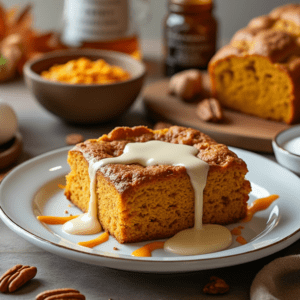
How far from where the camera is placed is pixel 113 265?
1126mm

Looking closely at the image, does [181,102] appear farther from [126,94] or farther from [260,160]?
[260,160]

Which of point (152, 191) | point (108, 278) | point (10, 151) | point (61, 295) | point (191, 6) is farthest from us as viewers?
point (191, 6)

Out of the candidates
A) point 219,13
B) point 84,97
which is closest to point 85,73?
point 84,97

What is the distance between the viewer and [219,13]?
13.4ft

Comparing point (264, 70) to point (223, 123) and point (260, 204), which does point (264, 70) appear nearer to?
point (223, 123)

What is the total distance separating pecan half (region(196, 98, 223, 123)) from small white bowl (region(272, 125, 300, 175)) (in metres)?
0.46

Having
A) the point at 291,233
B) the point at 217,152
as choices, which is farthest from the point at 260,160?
the point at 291,233

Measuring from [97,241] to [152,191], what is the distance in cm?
21

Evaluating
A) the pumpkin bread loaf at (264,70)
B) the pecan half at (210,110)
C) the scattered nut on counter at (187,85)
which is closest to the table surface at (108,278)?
the pecan half at (210,110)

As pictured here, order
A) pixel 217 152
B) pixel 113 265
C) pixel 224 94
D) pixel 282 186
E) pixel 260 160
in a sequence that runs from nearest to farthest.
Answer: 1. pixel 113 265
2. pixel 217 152
3. pixel 282 186
4. pixel 260 160
5. pixel 224 94

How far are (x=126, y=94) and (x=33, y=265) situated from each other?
3.70 ft

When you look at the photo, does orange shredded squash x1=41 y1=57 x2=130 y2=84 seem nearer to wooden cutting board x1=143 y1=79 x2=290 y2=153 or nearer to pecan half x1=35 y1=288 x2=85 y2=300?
wooden cutting board x1=143 y1=79 x2=290 y2=153

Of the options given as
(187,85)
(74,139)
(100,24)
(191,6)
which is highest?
(191,6)

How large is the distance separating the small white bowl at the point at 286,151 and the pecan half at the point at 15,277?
3.10ft
